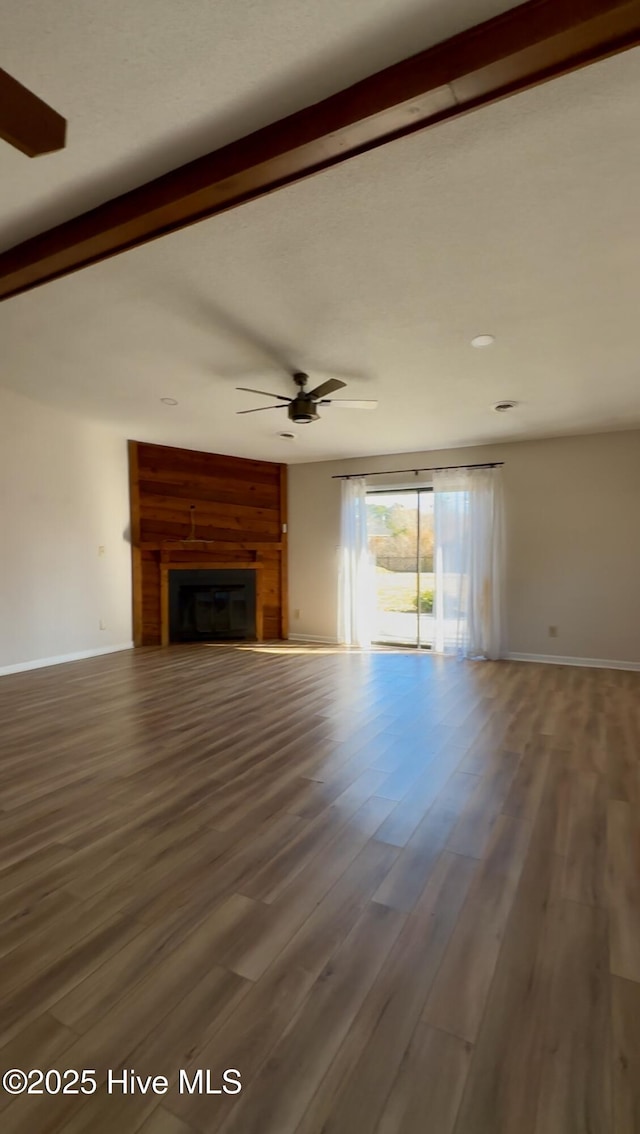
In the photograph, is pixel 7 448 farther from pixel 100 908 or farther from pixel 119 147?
Result: pixel 100 908

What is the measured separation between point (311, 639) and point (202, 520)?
2325mm

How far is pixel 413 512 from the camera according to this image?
20.9 feet

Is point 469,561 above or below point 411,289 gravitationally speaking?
below

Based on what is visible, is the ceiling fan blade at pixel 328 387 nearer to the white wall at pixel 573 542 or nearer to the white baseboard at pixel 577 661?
the white wall at pixel 573 542

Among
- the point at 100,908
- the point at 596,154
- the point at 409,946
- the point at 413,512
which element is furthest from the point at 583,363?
the point at 100,908

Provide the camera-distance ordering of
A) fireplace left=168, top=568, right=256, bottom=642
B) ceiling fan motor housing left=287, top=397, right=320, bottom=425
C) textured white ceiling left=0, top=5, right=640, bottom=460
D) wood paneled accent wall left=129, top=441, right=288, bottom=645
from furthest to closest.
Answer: fireplace left=168, top=568, right=256, bottom=642
wood paneled accent wall left=129, top=441, right=288, bottom=645
ceiling fan motor housing left=287, top=397, right=320, bottom=425
textured white ceiling left=0, top=5, right=640, bottom=460

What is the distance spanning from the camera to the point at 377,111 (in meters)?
1.49

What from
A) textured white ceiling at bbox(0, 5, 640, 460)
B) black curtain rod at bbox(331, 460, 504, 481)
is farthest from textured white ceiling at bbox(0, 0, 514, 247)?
black curtain rod at bbox(331, 460, 504, 481)

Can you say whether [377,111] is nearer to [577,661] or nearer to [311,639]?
[577,661]

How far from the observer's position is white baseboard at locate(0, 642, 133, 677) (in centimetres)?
479

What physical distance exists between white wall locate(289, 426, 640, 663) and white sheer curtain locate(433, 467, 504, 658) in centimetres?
20

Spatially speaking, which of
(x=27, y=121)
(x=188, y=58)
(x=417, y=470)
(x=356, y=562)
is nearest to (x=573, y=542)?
(x=417, y=470)

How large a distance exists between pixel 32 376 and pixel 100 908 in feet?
12.7

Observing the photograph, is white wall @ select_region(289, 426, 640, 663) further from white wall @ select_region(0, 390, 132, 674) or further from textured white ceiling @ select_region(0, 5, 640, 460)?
white wall @ select_region(0, 390, 132, 674)
